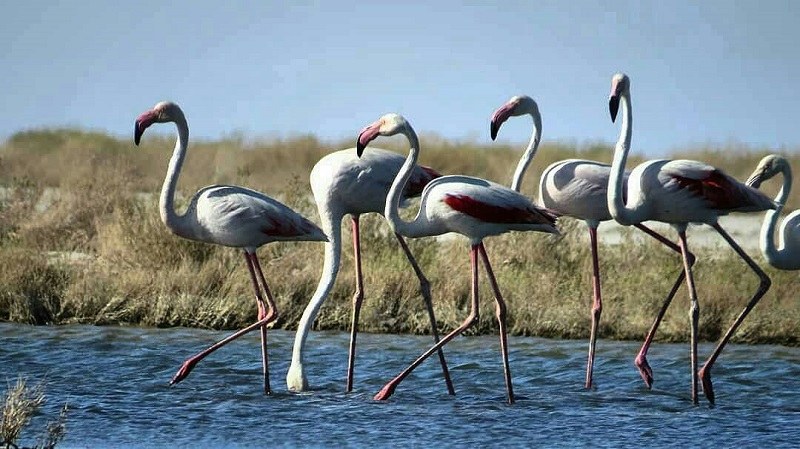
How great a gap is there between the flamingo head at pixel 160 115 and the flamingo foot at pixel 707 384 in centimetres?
382

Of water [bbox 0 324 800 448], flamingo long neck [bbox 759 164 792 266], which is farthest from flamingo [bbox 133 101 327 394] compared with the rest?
flamingo long neck [bbox 759 164 792 266]

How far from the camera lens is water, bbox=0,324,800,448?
799 centimetres

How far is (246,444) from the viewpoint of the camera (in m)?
7.75

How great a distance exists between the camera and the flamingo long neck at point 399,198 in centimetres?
871

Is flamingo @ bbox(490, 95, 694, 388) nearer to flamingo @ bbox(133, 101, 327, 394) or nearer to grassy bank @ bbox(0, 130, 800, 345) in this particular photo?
flamingo @ bbox(133, 101, 327, 394)

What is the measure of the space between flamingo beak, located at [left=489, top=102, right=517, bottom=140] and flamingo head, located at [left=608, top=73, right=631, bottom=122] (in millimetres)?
653

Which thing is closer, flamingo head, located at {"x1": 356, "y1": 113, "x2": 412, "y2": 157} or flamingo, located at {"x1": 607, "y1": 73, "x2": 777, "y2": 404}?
flamingo head, located at {"x1": 356, "y1": 113, "x2": 412, "y2": 157}

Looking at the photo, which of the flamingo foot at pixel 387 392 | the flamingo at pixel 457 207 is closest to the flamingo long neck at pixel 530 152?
the flamingo at pixel 457 207

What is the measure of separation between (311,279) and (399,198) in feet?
11.3

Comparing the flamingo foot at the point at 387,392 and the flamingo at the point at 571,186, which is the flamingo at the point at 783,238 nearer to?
the flamingo at the point at 571,186

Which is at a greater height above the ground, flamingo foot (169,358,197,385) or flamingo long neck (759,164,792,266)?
flamingo long neck (759,164,792,266)

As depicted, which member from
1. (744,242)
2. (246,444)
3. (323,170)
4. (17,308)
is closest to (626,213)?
(323,170)

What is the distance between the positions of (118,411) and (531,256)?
5.44 metres

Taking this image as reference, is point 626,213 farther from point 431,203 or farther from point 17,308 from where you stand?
point 17,308
